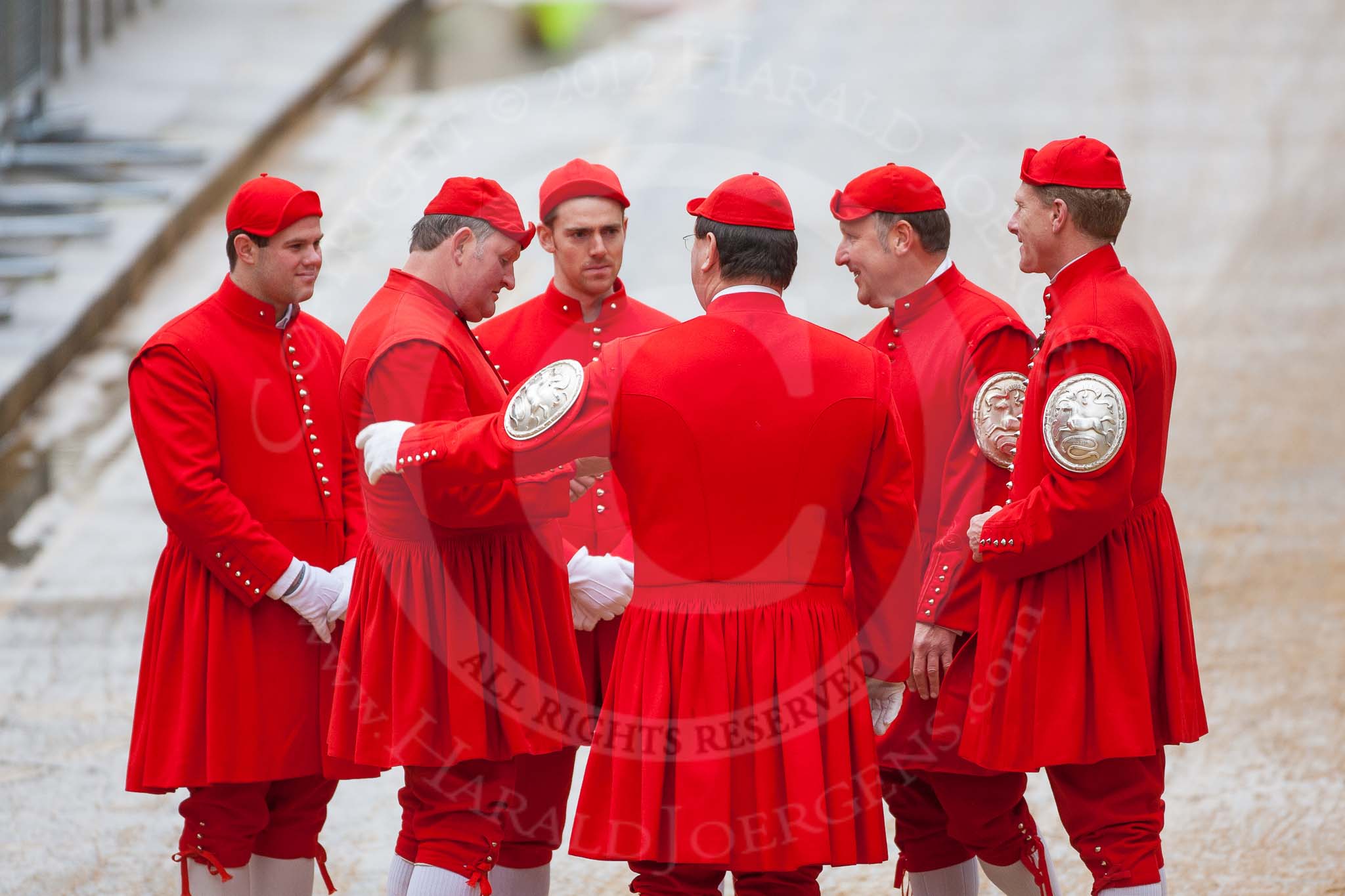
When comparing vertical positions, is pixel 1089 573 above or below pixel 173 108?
below

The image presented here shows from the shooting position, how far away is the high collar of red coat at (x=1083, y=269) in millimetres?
3461

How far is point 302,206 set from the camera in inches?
149

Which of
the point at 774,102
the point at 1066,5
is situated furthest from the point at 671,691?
the point at 1066,5

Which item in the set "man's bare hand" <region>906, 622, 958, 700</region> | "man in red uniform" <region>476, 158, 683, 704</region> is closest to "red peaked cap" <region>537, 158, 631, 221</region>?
"man in red uniform" <region>476, 158, 683, 704</region>

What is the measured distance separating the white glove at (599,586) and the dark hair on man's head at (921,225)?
986mm

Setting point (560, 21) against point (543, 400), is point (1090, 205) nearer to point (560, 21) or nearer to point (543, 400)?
point (543, 400)

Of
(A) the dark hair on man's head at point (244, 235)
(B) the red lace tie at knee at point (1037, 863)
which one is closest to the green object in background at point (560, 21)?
(A) the dark hair on man's head at point (244, 235)

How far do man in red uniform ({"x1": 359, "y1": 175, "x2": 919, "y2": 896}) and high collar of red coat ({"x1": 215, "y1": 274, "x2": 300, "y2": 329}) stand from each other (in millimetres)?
786

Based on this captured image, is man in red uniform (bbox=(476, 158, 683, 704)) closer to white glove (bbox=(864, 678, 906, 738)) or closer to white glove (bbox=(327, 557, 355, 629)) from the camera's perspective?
white glove (bbox=(327, 557, 355, 629))

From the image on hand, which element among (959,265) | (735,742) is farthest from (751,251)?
(959,265)

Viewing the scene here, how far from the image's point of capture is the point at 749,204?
10.3ft

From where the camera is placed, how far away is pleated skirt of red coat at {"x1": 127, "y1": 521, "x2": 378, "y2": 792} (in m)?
3.65

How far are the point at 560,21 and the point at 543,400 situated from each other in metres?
11.6

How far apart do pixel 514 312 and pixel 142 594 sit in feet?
9.66
